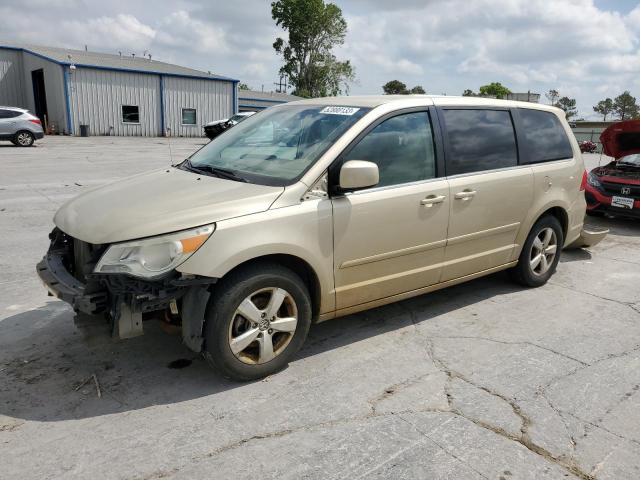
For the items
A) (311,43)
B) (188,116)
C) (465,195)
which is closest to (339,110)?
(465,195)

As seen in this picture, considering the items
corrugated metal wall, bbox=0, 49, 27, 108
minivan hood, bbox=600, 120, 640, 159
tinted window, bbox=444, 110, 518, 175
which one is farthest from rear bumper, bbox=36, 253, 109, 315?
corrugated metal wall, bbox=0, 49, 27, 108

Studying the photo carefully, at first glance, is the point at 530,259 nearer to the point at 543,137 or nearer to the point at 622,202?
the point at 543,137

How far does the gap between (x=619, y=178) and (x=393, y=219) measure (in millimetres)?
6523

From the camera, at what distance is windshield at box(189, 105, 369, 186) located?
361 centimetres

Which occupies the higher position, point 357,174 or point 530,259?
point 357,174

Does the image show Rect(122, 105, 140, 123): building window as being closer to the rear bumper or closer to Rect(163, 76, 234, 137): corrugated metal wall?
Rect(163, 76, 234, 137): corrugated metal wall

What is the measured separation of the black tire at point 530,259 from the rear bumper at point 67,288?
378 cm

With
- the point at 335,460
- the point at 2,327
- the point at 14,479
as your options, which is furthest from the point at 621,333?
the point at 2,327

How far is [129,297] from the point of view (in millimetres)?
2975

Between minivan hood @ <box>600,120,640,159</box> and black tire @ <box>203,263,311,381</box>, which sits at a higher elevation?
minivan hood @ <box>600,120,640,159</box>

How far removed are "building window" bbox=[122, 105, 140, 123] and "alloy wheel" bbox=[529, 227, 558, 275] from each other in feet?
100

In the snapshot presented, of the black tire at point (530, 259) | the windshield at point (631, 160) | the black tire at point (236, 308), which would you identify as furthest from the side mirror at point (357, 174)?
the windshield at point (631, 160)

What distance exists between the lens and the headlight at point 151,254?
2.91 m

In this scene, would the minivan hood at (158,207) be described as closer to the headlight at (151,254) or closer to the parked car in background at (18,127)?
the headlight at (151,254)
